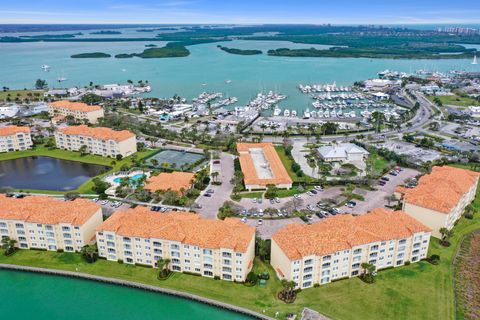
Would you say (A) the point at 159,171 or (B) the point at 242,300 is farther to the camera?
(A) the point at 159,171

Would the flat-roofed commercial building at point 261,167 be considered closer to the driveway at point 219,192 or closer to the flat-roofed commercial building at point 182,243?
the driveway at point 219,192

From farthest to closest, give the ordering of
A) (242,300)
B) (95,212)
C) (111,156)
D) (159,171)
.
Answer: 1. (111,156)
2. (159,171)
3. (95,212)
4. (242,300)

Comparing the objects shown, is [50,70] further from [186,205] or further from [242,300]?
[242,300]

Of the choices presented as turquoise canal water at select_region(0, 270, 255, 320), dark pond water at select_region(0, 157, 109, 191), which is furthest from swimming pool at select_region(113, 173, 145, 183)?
turquoise canal water at select_region(0, 270, 255, 320)

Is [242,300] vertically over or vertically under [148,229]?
under

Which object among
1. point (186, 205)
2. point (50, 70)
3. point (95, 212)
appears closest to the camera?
point (95, 212)

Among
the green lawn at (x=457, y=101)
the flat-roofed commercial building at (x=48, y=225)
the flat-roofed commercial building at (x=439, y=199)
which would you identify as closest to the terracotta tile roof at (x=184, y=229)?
the flat-roofed commercial building at (x=48, y=225)

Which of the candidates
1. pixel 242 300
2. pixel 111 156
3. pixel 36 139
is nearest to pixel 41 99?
pixel 36 139
